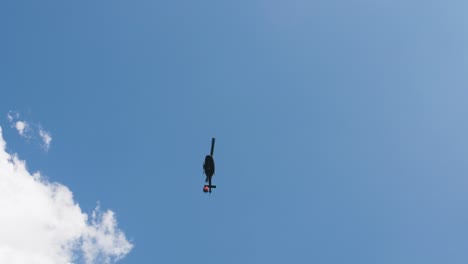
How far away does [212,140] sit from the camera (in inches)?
1156

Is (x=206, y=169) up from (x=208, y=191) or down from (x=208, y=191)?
up

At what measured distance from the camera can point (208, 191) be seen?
3067 centimetres

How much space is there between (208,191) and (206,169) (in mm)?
2193

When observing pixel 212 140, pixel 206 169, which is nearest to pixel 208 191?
pixel 206 169

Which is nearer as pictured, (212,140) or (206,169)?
(212,140)

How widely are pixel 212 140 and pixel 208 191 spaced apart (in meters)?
4.50

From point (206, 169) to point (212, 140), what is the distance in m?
3.77

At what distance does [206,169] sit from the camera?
3203 cm

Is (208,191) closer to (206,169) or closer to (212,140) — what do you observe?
(206,169)

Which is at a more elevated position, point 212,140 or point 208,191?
point 212,140
